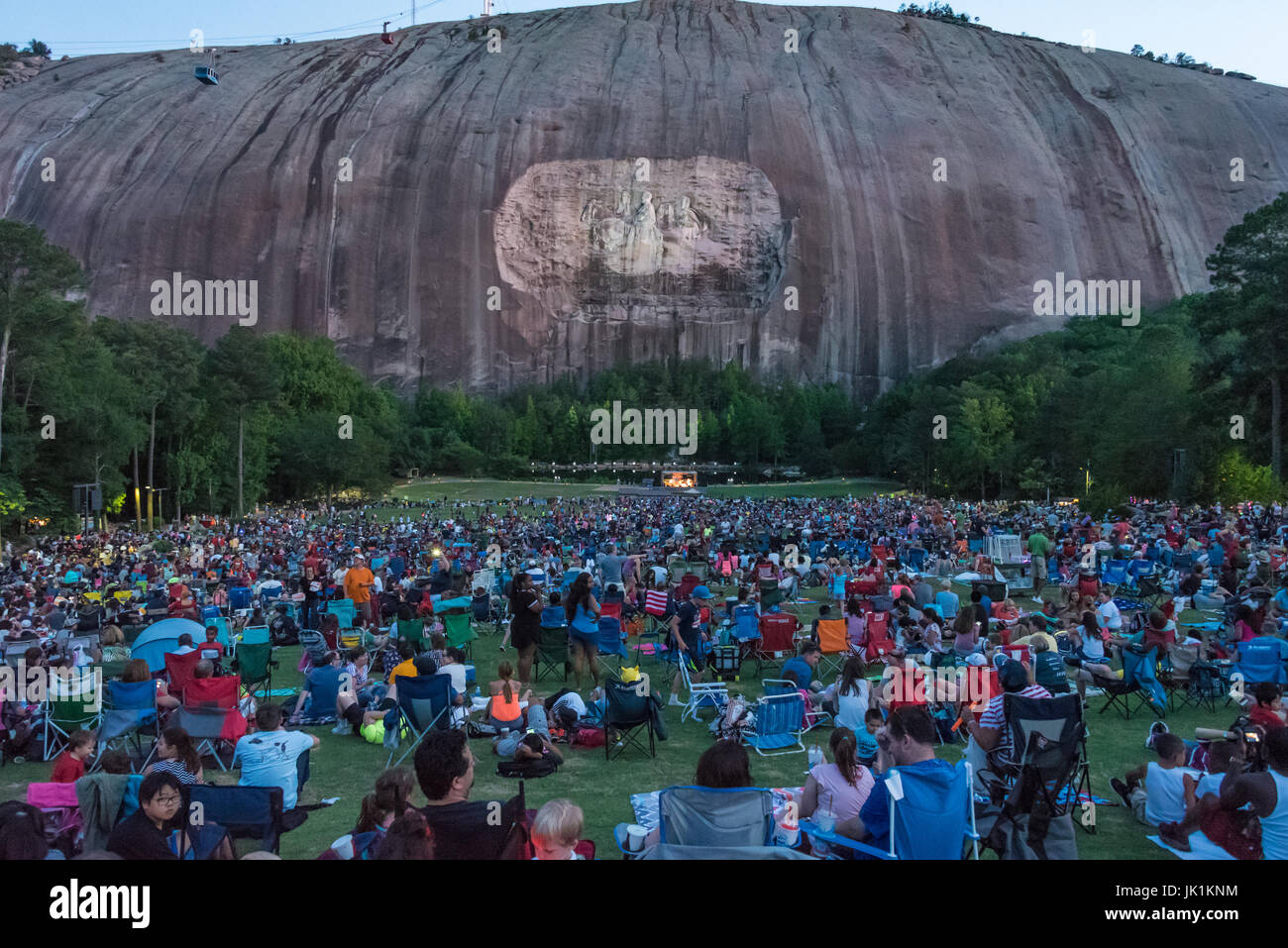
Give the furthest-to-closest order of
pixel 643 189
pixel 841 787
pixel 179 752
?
pixel 643 189
pixel 179 752
pixel 841 787

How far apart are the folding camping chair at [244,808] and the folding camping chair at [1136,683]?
6499 mm

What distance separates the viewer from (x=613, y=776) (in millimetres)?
6324

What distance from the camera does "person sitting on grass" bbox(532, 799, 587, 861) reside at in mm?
3295

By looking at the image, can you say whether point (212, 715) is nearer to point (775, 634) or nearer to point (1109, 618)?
point (775, 634)

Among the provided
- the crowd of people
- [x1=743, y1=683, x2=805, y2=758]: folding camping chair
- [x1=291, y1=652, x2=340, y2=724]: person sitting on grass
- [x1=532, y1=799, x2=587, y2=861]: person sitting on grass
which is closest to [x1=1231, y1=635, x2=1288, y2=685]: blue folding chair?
the crowd of people

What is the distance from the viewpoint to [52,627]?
11281 millimetres

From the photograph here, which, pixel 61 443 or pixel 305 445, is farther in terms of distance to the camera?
pixel 305 445

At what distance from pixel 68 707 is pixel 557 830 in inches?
212

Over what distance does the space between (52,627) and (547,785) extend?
334 inches

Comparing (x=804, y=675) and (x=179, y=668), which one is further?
Result: (x=179, y=668)

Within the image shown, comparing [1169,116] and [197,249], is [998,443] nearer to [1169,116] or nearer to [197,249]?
[1169,116]

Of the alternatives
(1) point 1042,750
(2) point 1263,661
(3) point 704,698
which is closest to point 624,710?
(3) point 704,698
